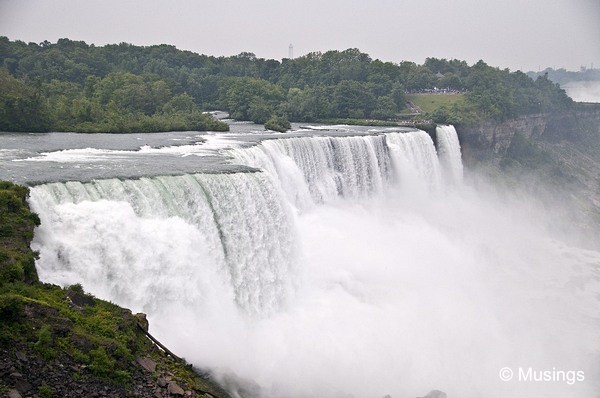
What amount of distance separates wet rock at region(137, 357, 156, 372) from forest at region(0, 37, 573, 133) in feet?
77.3

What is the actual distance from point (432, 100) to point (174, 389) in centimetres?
6179

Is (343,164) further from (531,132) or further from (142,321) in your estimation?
(531,132)

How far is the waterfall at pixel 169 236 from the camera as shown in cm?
1425

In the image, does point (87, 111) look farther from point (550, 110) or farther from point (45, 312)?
point (550, 110)

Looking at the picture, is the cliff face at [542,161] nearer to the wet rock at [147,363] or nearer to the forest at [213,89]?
the forest at [213,89]

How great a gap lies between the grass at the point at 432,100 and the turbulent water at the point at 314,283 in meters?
35.3

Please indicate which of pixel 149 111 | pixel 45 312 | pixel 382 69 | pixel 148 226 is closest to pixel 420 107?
pixel 382 69

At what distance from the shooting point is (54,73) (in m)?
52.5

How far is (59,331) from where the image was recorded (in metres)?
10.9

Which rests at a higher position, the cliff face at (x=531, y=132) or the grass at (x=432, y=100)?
the grass at (x=432, y=100)

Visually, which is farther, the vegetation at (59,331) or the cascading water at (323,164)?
the cascading water at (323,164)

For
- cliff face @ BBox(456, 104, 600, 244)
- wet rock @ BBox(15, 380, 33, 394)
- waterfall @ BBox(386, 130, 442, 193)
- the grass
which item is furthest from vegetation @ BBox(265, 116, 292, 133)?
wet rock @ BBox(15, 380, 33, 394)

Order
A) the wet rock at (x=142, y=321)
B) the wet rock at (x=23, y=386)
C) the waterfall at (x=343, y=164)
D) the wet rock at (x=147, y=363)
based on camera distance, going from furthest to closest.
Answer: the waterfall at (x=343, y=164) → the wet rock at (x=142, y=321) → the wet rock at (x=147, y=363) → the wet rock at (x=23, y=386)

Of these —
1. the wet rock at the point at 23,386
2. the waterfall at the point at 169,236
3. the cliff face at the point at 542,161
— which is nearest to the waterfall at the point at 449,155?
the cliff face at the point at 542,161
